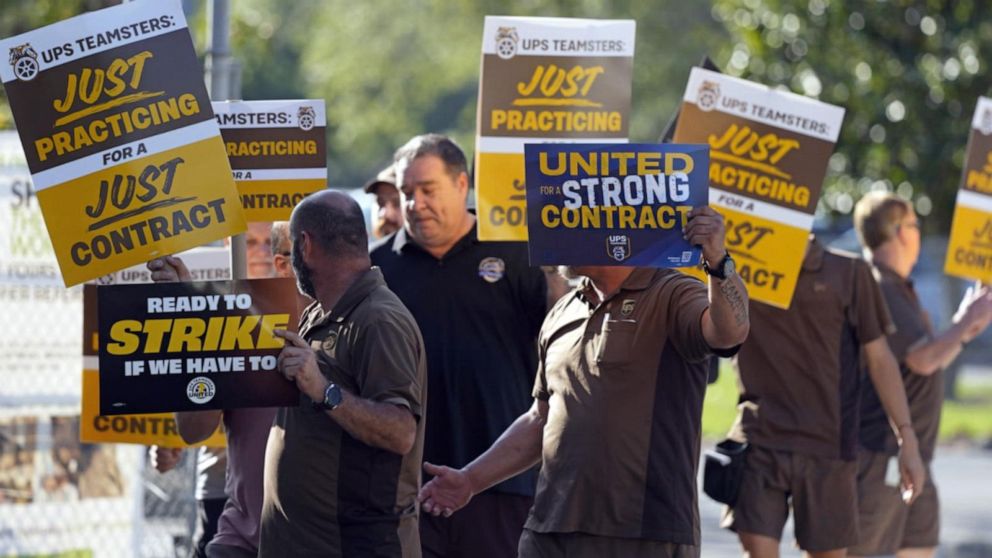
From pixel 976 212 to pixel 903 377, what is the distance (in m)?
0.97

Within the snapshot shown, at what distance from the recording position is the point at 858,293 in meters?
8.58

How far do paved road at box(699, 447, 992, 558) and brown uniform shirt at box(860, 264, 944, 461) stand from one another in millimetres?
3519

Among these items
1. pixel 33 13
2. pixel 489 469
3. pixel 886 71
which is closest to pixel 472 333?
pixel 489 469

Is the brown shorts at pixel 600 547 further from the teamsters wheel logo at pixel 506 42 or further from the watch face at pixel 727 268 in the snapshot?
the teamsters wheel logo at pixel 506 42

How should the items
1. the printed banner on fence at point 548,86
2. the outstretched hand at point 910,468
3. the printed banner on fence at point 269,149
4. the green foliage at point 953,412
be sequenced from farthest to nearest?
the green foliage at point 953,412 → the outstretched hand at point 910,468 → the printed banner on fence at point 548,86 → the printed banner on fence at point 269,149

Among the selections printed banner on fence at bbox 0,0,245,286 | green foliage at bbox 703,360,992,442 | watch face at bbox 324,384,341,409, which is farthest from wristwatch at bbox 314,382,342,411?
green foliage at bbox 703,360,992,442

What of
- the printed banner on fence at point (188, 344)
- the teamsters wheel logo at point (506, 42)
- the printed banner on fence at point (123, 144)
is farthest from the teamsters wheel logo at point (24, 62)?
the teamsters wheel logo at point (506, 42)

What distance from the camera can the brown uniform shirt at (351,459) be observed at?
5.43 meters

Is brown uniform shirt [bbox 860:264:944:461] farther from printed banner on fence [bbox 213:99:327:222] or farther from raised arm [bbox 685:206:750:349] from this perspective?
raised arm [bbox 685:206:750:349]

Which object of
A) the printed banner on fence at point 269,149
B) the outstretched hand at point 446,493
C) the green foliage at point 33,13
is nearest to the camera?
the outstretched hand at point 446,493

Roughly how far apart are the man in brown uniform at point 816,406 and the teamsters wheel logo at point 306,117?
2669mm

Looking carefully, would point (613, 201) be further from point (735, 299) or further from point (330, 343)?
point (330, 343)

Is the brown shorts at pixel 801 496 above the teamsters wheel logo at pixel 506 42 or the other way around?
the other way around

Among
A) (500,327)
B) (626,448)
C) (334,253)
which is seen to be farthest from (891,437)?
(334,253)
